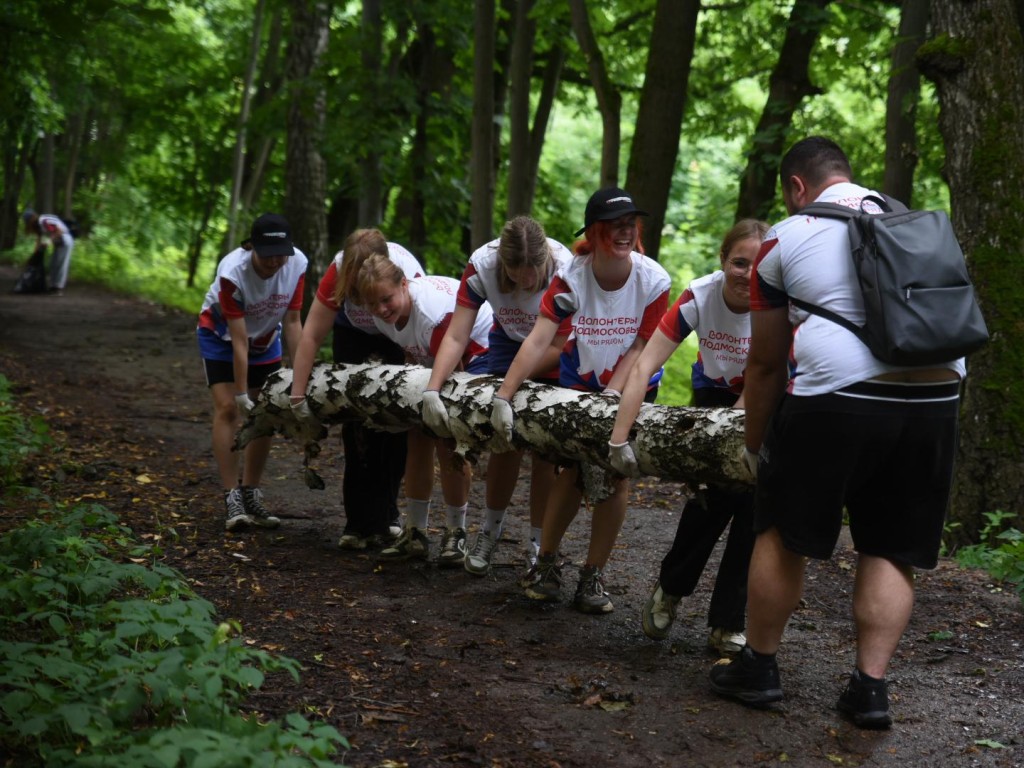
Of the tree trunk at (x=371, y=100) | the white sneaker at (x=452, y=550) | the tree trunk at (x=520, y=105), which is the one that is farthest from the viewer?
the tree trunk at (x=371, y=100)

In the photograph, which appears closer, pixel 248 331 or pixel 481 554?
pixel 481 554

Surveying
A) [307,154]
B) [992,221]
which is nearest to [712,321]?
[992,221]

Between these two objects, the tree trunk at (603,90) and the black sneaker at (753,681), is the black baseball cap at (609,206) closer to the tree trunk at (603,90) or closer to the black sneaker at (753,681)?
the black sneaker at (753,681)

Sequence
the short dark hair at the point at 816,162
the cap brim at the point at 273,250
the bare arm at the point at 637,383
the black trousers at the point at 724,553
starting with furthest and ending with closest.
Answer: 1. the cap brim at the point at 273,250
2. the black trousers at the point at 724,553
3. the bare arm at the point at 637,383
4. the short dark hair at the point at 816,162

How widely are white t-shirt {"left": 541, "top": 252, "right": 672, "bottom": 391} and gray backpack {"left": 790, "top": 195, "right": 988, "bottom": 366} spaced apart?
4.87 ft

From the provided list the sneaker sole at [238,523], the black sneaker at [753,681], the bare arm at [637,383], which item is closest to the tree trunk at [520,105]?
the sneaker sole at [238,523]

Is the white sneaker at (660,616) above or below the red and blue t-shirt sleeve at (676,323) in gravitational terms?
below

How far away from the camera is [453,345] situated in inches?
213

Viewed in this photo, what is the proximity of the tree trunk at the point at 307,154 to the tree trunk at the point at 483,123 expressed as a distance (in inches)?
140

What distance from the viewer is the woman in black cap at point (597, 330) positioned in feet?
15.7

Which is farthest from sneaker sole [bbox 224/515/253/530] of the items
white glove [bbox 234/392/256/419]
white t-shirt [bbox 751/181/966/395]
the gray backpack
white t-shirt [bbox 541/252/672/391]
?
the gray backpack

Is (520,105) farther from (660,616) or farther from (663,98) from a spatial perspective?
(660,616)

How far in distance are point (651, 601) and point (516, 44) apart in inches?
315

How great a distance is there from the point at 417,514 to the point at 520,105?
6.30 metres
